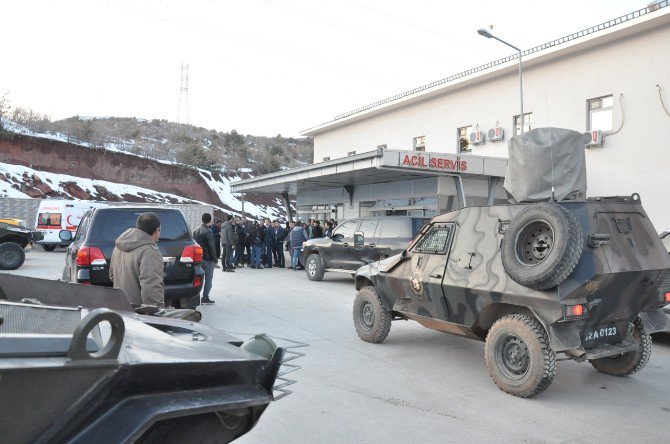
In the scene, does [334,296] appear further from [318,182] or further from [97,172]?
[97,172]

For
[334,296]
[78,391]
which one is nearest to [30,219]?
[334,296]

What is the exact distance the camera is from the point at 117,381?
175 centimetres

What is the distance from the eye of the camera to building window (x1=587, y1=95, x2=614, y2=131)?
1716cm

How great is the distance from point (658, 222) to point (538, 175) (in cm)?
1134

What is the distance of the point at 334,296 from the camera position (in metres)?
11.9

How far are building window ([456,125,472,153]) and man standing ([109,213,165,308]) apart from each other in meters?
19.4

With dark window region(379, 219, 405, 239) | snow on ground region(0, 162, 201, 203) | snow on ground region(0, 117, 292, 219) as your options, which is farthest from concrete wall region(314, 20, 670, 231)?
snow on ground region(0, 162, 201, 203)

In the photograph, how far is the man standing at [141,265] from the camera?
4.66m

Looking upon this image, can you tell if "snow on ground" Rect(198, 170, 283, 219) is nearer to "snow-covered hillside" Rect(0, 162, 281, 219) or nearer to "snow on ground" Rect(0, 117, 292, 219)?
"snow on ground" Rect(0, 117, 292, 219)

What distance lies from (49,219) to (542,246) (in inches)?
948

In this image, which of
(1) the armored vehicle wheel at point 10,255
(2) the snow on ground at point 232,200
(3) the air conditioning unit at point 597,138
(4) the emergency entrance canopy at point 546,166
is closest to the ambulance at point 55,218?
(1) the armored vehicle wheel at point 10,255

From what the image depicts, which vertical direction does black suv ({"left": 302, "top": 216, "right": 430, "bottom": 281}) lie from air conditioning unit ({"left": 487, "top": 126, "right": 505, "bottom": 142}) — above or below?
below

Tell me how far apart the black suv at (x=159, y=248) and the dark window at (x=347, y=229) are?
21.7 feet

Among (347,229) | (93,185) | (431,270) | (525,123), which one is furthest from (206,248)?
(93,185)
